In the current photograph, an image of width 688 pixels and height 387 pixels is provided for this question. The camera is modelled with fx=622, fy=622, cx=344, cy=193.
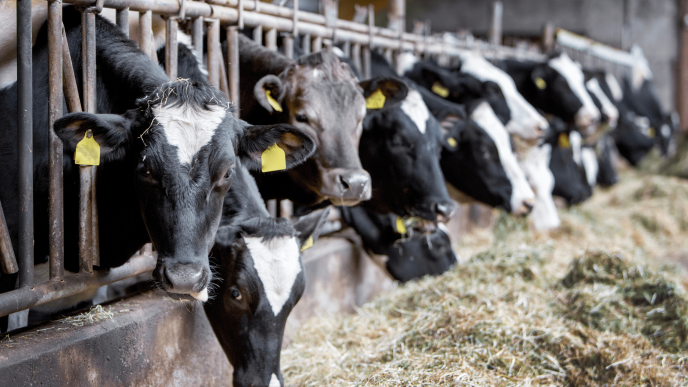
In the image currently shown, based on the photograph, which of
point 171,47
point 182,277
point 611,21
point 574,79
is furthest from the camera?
point 611,21

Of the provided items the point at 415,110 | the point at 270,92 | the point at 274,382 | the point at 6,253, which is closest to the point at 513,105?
the point at 415,110

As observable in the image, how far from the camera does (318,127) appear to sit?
3.13 m

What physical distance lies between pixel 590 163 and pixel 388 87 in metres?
6.25

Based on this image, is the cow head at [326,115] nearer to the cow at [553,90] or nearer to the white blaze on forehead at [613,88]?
the cow at [553,90]

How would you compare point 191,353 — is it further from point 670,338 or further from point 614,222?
point 614,222

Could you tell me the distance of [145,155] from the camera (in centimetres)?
217

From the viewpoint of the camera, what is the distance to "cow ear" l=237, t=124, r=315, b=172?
7.99 ft

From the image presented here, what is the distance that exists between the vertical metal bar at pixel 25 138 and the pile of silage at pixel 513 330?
1394 mm

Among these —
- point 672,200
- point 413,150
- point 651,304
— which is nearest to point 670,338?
point 651,304

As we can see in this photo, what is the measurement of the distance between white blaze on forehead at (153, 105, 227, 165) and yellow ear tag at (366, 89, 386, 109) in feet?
5.17

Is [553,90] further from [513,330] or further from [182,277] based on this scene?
[182,277]

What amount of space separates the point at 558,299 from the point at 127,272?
267cm

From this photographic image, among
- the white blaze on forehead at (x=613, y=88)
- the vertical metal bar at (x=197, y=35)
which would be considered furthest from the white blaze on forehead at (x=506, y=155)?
the white blaze on forehead at (x=613, y=88)

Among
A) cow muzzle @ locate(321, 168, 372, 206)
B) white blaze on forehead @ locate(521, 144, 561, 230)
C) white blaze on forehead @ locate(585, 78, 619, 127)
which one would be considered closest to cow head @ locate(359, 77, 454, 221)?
cow muzzle @ locate(321, 168, 372, 206)
